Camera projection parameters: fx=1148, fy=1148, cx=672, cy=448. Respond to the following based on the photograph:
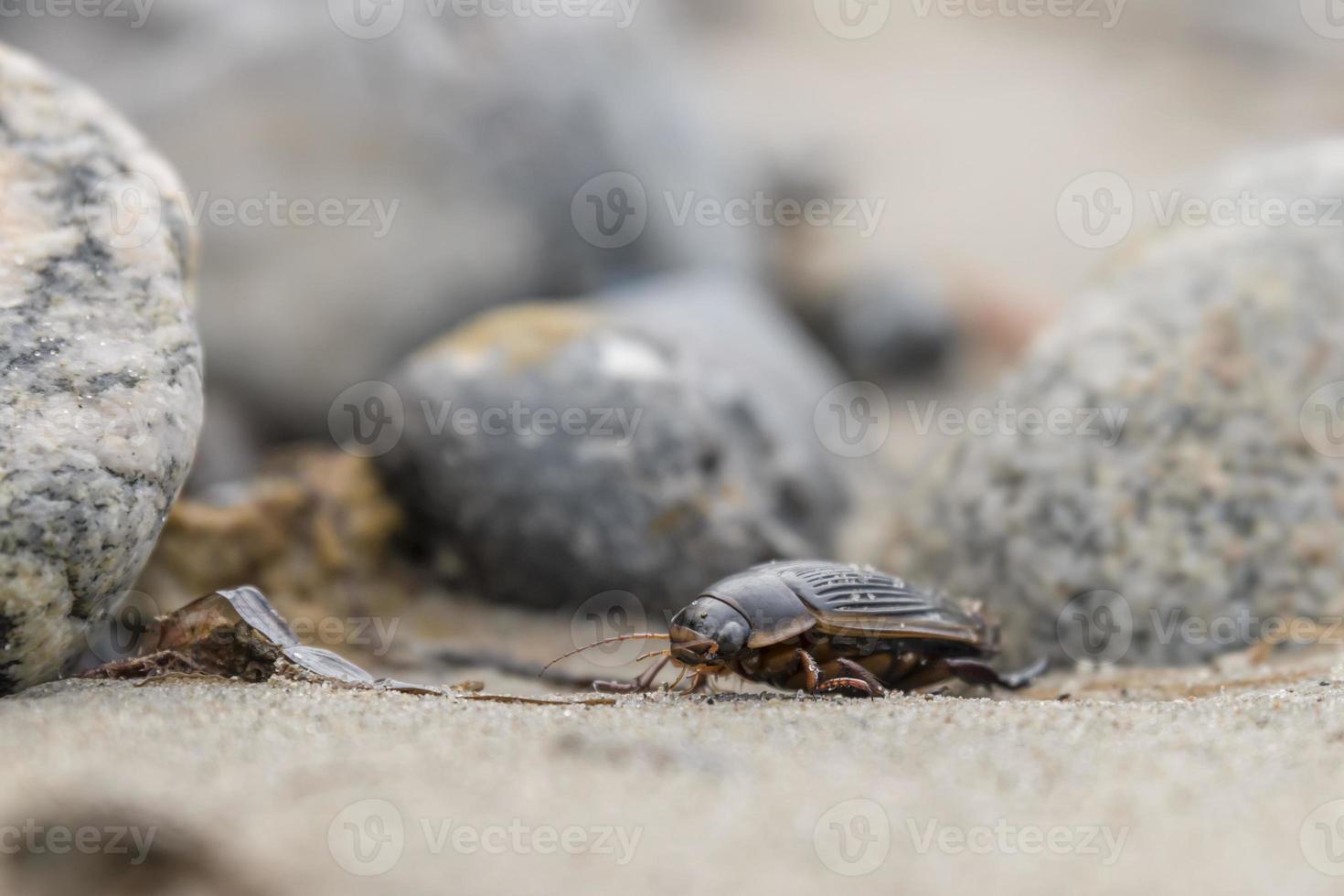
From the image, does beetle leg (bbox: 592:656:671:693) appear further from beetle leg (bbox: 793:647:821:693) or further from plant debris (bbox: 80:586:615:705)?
beetle leg (bbox: 793:647:821:693)

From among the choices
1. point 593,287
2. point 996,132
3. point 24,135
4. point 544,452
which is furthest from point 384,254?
point 996,132

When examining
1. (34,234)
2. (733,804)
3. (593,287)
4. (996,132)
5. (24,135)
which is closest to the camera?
(733,804)

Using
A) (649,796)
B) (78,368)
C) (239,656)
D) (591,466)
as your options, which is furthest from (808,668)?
(591,466)

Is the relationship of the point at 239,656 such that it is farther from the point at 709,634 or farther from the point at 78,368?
the point at 709,634

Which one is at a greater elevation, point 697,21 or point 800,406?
point 697,21

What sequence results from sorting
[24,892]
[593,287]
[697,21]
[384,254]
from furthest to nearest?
[697,21] < [593,287] < [384,254] < [24,892]

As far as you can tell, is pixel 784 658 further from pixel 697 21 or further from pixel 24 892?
pixel 697 21

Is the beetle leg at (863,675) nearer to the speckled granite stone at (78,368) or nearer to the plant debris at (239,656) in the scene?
the plant debris at (239,656)
